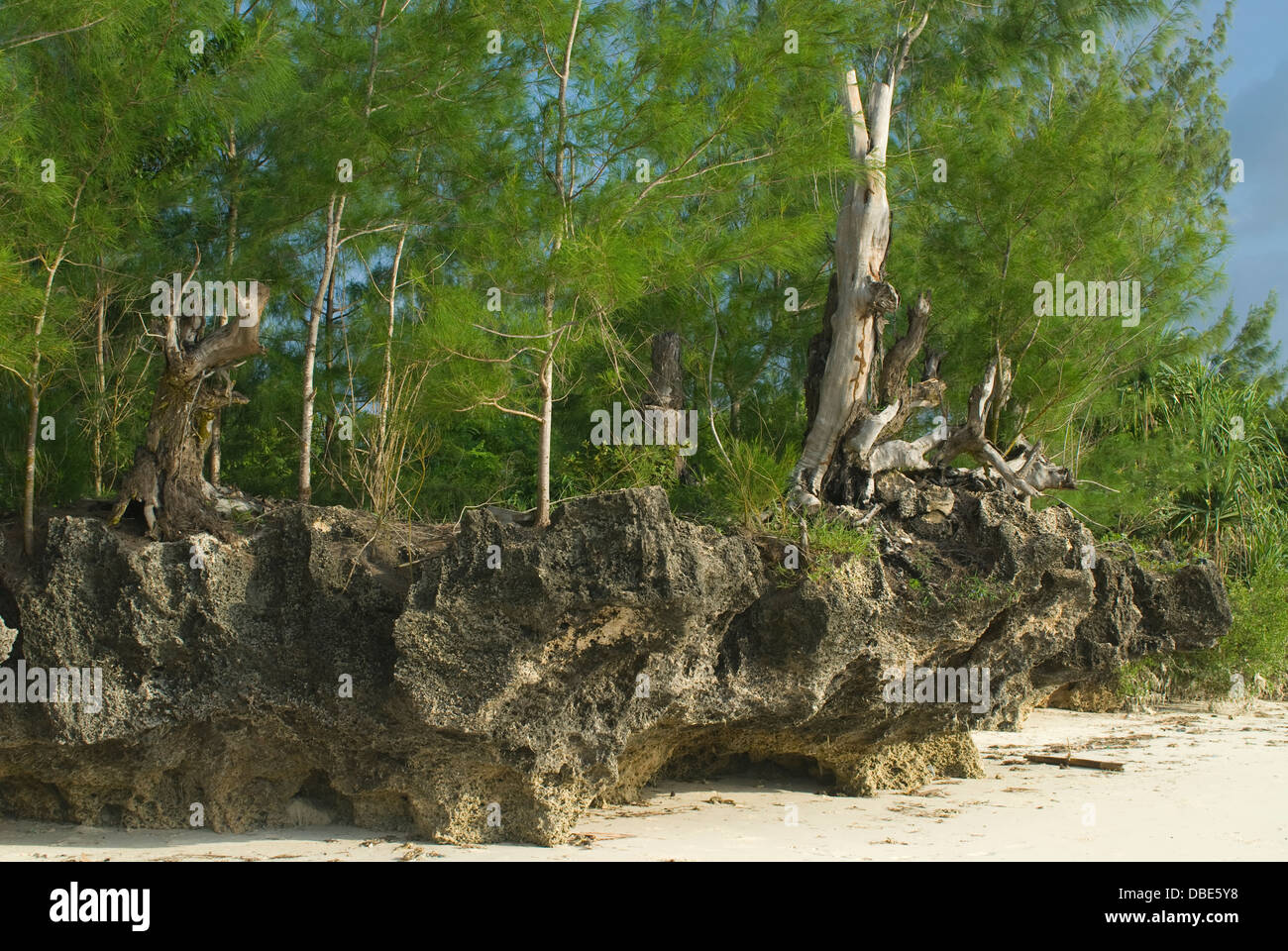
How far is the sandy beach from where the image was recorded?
663 cm

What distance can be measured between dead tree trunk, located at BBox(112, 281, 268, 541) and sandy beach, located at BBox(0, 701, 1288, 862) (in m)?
1.90

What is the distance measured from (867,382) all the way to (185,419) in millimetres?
5182

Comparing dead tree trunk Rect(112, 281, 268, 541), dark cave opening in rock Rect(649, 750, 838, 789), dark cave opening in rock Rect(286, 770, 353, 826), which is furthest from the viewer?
dark cave opening in rock Rect(649, 750, 838, 789)

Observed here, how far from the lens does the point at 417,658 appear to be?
6430mm

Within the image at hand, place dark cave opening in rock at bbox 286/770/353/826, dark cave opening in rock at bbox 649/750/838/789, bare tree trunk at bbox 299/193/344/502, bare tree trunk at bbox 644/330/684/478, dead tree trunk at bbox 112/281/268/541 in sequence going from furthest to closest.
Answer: bare tree trunk at bbox 644/330/684/478
dark cave opening in rock at bbox 649/750/838/789
bare tree trunk at bbox 299/193/344/502
dark cave opening in rock at bbox 286/770/353/826
dead tree trunk at bbox 112/281/268/541

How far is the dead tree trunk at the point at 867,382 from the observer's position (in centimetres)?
918

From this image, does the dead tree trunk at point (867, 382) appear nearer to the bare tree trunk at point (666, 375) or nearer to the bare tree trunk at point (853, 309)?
the bare tree trunk at point (853, 309)

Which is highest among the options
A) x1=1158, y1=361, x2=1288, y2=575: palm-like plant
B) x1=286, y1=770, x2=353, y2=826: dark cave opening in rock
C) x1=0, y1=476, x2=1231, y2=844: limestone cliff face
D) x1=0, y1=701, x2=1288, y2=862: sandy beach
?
x1=1158, y1=361, x2=1288, y2=575: palm-like plant

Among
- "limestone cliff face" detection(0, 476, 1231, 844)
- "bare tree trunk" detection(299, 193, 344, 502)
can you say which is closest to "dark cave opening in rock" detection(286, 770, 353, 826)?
"limestone cliff face" detection(0, 476, 1231, 844)

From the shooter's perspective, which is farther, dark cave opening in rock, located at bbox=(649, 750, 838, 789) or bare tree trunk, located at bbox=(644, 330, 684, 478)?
bare tree trunk, located at bbox=(644, 330, 684, 478)

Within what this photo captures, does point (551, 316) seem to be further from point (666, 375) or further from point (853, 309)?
point (853, 309)

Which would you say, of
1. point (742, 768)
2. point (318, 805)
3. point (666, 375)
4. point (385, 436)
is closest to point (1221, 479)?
point (666, 375)

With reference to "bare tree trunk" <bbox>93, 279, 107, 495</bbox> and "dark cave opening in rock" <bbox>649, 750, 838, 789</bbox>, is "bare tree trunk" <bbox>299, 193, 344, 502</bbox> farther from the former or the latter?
"dark cave opening in rock" <bbox>649, 750, 838, 789</bbox>

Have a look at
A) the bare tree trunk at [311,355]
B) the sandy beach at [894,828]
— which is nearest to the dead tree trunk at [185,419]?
the bare tree trunk at [311,355]
